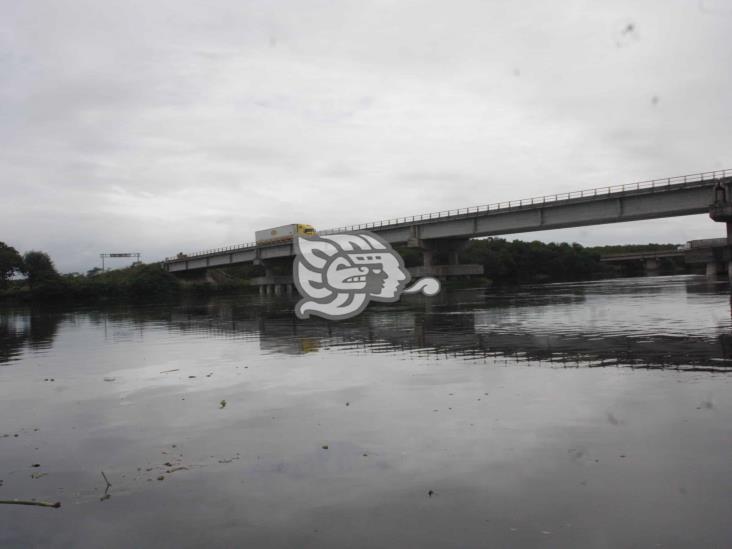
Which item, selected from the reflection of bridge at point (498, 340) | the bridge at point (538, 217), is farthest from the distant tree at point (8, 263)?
the reflection of bridge at point (498, 340)

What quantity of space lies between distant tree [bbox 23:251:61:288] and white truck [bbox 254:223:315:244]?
40.8 metres

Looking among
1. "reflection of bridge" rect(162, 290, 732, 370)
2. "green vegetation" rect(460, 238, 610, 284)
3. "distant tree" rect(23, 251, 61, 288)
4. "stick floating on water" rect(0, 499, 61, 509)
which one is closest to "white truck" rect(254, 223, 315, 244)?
"distant tree" rect(23, 251, 61, 288)

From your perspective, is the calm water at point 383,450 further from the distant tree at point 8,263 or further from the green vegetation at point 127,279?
the distant tree at point 8,263

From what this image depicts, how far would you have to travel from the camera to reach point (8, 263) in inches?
4766

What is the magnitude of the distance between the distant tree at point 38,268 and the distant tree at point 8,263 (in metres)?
1.33

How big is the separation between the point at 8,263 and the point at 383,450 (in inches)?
5256

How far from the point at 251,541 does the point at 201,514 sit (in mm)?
1052

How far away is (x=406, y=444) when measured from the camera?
955 cm

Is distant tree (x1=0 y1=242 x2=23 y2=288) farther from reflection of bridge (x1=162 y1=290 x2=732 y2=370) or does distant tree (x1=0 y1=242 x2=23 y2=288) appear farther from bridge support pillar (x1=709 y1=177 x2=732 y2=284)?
bridge support pillar (x1=709 y1=177 x2=732 y2=284)

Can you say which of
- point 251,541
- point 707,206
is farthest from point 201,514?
point 707,206

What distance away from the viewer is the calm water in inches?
257

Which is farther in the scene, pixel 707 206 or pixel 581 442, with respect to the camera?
pixel 707 206

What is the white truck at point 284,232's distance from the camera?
107 m

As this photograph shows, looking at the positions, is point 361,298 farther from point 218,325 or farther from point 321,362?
point 321,362
